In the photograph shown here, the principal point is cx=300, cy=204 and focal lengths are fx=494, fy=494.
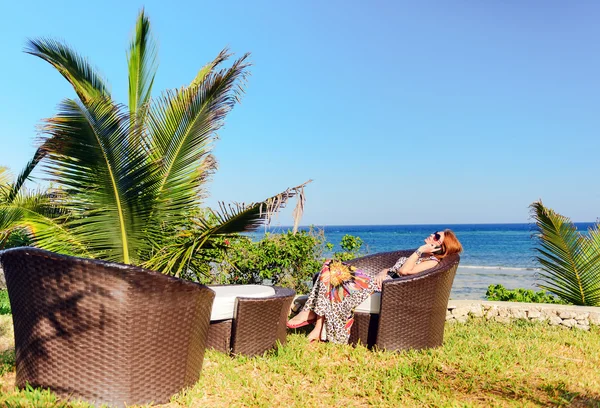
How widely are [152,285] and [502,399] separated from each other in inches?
96.3

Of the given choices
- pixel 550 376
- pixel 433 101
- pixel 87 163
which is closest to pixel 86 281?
pixel 87 163

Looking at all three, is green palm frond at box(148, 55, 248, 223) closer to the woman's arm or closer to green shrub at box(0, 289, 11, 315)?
the woman's arm

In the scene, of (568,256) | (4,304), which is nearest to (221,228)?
(568,256)

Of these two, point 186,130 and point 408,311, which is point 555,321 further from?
point 186,130

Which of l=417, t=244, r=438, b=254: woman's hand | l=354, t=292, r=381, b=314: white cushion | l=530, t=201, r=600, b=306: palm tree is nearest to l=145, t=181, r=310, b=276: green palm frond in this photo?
l=354, t=292, r=381, b=314: white cushion

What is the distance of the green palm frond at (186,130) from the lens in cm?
438

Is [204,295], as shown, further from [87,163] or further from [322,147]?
[322,147]

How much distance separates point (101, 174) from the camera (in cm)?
394

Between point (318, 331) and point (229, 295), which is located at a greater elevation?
point (229, 295)

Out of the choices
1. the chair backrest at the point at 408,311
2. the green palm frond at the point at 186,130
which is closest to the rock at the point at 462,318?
the chair backrest at the point at 408,311

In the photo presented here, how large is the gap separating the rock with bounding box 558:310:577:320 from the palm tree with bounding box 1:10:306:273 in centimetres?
373

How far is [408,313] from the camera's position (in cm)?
459

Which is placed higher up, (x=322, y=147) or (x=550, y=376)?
(x=322, y=147)

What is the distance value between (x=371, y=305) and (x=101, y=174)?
2707mm
